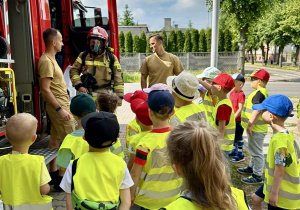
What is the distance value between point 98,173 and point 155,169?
1.68 ft

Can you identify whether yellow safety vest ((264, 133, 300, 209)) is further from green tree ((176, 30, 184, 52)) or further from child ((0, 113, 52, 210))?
green tree ((176, 30, 184, 52))

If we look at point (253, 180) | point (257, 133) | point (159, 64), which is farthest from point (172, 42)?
point (253, 180)

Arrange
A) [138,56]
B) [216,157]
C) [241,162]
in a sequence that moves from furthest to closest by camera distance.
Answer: [138,56], [241,162], [216,157]

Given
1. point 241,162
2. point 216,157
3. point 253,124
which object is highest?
point 216,157

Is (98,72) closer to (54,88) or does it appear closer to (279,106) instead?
(54,88)

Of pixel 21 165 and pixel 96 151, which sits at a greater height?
pixel 96 151

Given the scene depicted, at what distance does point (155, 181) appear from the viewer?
2141 mm

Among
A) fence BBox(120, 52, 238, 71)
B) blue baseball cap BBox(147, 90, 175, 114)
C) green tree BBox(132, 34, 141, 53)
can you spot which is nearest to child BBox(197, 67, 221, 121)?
blue baseball cap BBox(147, 90, 175, 114)

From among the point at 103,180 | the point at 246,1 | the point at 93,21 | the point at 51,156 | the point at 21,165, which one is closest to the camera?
the point at 103,180

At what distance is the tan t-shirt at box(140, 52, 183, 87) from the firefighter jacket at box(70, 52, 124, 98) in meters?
0.89

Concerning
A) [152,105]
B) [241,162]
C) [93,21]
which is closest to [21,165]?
[152,105]

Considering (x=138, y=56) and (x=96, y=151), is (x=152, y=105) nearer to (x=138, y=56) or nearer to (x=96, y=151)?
(x=96, y=151)

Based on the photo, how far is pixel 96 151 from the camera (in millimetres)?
1832

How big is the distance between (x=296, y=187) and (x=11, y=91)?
3.40 metres
